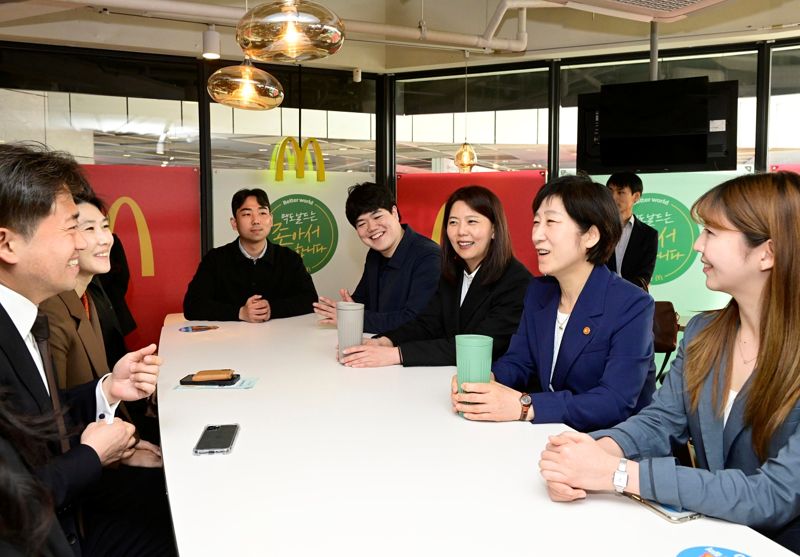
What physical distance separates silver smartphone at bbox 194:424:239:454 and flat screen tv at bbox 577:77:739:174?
386cm

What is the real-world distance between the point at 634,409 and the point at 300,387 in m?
1.06

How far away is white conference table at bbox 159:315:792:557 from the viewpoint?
125 cm

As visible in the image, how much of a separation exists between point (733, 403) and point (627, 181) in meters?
3.62

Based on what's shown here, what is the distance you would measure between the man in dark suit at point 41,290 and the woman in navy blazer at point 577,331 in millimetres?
954

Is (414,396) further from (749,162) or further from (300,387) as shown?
(749,162)

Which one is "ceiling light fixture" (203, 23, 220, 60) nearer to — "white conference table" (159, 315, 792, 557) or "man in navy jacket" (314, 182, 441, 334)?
"man in navy jacket" (314, 182, 441, 334)

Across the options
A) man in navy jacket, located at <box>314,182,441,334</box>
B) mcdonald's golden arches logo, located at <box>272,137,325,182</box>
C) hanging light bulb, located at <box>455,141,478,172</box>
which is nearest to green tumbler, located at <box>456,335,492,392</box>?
man in navy jacket, located at <box>314,182,441,334</box>

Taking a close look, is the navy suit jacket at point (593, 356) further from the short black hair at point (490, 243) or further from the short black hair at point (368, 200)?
the short black hair at point (368, 200)

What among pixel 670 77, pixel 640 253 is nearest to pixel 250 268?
pixel 640 253

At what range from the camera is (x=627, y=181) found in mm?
5039

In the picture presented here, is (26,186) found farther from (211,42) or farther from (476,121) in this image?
(476,121)

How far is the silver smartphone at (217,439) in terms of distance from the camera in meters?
1.71

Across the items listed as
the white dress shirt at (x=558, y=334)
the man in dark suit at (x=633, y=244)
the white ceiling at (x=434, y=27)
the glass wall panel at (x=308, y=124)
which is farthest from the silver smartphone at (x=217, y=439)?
the glass wall panel at (x=308, y=124)

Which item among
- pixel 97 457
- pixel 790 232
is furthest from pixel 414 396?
pixel 790 232
